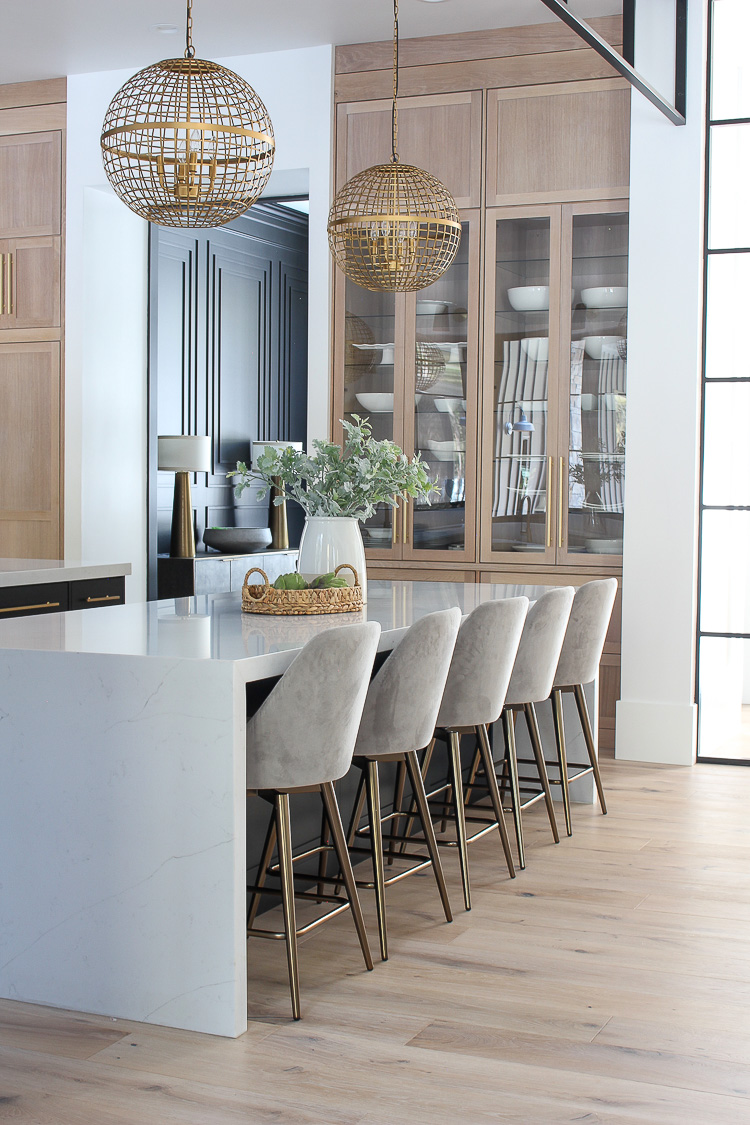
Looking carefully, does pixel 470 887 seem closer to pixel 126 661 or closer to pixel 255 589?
pixel 255 589

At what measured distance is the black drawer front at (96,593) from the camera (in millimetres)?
5007

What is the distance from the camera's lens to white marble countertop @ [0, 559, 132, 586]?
182 inches

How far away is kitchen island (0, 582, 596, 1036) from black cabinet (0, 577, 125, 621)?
175cm

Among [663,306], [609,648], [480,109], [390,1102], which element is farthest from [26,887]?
[480,109]

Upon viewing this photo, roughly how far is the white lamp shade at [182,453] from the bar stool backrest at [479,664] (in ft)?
10.7

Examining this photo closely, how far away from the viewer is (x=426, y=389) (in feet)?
18.7

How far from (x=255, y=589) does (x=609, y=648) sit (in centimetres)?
237

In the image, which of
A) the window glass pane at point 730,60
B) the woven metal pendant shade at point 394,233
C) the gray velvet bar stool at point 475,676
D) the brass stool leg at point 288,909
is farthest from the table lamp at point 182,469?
the brass stool leg at point 288,909

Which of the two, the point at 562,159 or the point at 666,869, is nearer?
the point at 666,869

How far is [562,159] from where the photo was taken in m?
5.42

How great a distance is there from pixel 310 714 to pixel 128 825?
464mm

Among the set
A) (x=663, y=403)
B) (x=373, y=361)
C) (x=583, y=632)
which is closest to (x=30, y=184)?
(x=373, y=361)

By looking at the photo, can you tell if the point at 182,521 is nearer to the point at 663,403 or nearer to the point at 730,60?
the point at 663,403

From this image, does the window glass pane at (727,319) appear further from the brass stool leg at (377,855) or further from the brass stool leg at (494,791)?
the brass stool leg at (377,855)
